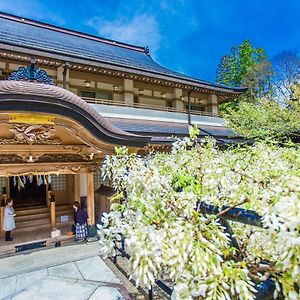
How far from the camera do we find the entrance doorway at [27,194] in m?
11.0

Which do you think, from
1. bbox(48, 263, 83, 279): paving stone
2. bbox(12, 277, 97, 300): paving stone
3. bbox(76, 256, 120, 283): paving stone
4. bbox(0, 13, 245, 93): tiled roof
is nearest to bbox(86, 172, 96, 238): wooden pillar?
bbox(76, 256, 120, 283): paving stone

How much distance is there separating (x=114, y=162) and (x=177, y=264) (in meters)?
2.49

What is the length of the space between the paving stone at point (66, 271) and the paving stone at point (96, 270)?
13 centimetres

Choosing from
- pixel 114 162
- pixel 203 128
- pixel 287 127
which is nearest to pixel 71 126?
pixel 114 162

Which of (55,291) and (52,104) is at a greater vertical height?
(52,104)

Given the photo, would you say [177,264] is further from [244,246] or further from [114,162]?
[114,162]

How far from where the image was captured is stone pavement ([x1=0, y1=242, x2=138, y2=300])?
16.4 feet

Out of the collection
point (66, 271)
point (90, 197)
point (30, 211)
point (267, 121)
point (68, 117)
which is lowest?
point (66, 271)

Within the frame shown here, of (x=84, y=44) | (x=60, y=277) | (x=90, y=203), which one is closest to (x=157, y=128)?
(x=90, y=203)

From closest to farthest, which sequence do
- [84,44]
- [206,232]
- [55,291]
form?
[206,232], [55,291], [84,44]

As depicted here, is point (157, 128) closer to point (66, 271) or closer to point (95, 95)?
point (95, 95)

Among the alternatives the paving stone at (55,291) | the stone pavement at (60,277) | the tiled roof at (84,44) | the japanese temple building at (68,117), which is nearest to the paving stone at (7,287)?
the stone pavement at (60,277)

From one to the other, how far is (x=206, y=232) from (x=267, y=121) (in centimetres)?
1425

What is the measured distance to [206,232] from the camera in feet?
6.33
